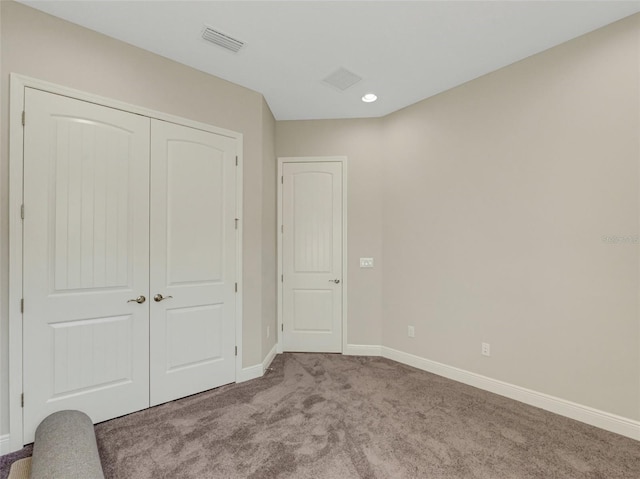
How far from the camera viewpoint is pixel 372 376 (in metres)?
3.17

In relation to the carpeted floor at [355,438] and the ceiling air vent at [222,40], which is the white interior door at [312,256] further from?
the ceiling air vent at [222,40]

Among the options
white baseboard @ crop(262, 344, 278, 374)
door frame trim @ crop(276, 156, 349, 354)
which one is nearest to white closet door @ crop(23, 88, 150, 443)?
white baseboard @ crop(262, 344, 278, 374)

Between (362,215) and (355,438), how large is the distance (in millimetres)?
2431

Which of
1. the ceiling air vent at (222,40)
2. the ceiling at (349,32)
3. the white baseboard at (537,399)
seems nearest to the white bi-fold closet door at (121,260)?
the ceiling at (349,32)

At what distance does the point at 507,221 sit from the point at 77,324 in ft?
11.7

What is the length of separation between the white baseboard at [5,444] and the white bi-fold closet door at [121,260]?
0.31ft

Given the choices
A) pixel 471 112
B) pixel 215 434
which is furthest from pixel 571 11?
pixel 215 434

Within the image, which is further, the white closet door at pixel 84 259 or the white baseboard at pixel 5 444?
the white closet door at pixel 84 259

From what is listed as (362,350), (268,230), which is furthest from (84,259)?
(362,350)

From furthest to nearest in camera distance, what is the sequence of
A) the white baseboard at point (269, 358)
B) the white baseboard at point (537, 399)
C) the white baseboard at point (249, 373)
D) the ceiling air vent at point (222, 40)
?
the white baseboard at point (269, 358), the white baseboard at point (249, 373), the ceiling air vent at point (222, 40), the white baseboard at point (537, 399)

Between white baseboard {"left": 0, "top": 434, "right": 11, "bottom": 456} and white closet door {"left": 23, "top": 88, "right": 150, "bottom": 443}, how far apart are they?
89 millimetres

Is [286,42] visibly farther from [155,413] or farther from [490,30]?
[155,413]

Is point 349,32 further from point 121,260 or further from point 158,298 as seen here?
point 158,298

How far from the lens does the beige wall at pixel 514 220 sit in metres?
2.23
